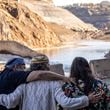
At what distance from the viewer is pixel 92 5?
16900cm

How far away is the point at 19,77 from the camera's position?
4.62 m

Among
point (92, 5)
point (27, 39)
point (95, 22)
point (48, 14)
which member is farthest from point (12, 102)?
point (92, 5)

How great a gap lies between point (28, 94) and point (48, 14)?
101 m

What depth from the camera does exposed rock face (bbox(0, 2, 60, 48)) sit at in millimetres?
54250

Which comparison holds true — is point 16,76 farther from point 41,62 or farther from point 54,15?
point 54,15

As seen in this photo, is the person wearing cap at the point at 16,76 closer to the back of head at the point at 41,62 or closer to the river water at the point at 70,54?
the back of head at the point at 41,62

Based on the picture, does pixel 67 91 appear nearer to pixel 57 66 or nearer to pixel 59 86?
pixel 59 86

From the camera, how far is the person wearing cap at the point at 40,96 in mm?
4496

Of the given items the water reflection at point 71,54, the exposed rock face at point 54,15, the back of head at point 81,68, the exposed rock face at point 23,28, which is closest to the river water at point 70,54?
the water reflection at point 71,54

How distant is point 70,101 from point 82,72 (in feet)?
0.87

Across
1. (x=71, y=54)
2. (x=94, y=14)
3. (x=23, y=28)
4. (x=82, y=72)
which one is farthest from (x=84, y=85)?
(x=94, y=14)

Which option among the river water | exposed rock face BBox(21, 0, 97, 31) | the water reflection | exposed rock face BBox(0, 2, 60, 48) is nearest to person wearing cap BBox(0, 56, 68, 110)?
the river water

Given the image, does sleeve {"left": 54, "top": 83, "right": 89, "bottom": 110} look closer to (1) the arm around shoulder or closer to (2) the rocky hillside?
(1) the arm around shoulder

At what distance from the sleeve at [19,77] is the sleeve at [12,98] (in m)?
0.05
